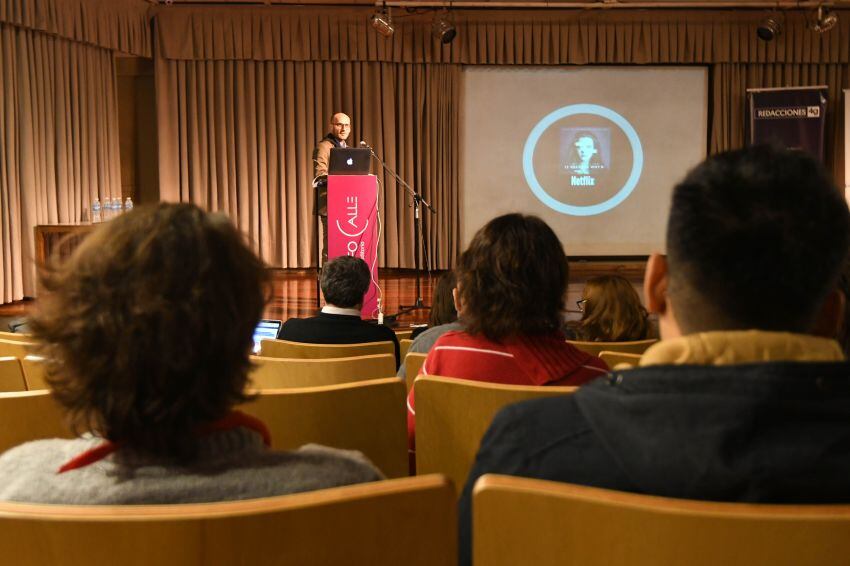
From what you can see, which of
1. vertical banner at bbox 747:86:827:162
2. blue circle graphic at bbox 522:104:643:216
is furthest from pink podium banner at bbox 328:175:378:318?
vertical banner at bbox 747:86:827:162

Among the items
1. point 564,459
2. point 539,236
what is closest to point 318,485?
point 564,459

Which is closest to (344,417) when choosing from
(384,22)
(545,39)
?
(384,22)

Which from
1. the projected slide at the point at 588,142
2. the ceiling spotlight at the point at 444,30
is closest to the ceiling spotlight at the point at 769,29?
the projected slide at the point at 588,142

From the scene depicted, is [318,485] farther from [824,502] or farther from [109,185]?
[109,185]

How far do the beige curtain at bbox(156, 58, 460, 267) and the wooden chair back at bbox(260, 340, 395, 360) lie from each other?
5.83 meters

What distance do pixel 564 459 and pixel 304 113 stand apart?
26.3 feet

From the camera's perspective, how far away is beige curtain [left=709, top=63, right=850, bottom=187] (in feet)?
28.4

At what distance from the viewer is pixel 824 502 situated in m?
0.85

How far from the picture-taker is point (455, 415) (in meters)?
1.63

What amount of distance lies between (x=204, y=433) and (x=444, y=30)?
7338mm

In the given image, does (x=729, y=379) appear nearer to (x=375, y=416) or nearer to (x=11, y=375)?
(x=375, y=416)

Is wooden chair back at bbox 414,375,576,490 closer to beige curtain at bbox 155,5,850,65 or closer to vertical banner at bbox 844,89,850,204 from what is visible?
beige curtain at bbox 155,5,850,65

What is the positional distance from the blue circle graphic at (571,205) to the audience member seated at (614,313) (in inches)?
225

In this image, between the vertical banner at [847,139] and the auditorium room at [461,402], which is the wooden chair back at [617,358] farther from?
the vertical banner at [847,139]
